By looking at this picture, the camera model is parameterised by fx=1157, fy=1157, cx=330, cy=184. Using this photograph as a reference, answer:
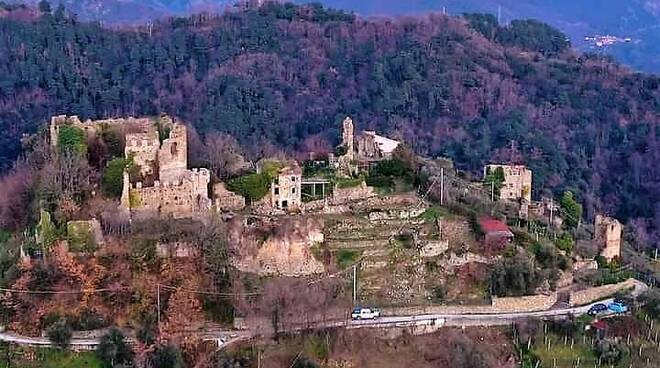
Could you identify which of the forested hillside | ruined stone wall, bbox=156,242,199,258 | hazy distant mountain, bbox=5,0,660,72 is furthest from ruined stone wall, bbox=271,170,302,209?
hazy distant mountain, bbox=5,0,660,72

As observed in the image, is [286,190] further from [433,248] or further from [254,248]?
[433,248]

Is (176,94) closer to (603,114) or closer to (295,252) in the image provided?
(603,114)

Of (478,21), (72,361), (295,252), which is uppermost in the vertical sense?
(478,21)

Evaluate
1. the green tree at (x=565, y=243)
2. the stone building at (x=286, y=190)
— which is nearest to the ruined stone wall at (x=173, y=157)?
the stone building at (x=286, y=190)

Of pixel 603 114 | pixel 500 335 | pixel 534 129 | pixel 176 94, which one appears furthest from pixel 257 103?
pixel 500 335

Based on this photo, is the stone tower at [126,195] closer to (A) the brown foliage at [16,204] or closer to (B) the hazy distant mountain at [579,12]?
(A) the brown foliage at [16,204]
